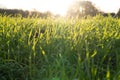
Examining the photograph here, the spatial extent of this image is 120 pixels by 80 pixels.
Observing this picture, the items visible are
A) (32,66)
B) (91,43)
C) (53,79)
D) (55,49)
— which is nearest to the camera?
(53,79)

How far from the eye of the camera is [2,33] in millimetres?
2768

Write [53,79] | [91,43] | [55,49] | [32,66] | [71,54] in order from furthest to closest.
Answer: [91,43]
[55,49]
[71,54]
[32,66]
[53,79]

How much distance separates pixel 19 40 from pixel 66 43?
38 cm

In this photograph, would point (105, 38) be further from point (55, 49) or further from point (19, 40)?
point (19, 40)

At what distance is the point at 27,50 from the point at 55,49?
0.23 metres

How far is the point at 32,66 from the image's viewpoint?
195 centimetres

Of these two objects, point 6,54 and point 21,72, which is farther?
point 6,54

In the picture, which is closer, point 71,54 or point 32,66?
point 32,66

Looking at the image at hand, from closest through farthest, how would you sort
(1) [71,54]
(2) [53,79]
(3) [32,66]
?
(2) [53,79] → (3) [32,66] → (1) [71,54]

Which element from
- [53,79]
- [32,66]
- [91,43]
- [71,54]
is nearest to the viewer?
[53,79]

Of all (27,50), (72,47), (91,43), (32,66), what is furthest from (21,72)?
(91,43)

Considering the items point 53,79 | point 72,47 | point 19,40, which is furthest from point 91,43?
point 53,79

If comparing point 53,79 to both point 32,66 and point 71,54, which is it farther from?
point 71,54

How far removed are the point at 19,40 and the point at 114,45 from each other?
0.81 m
